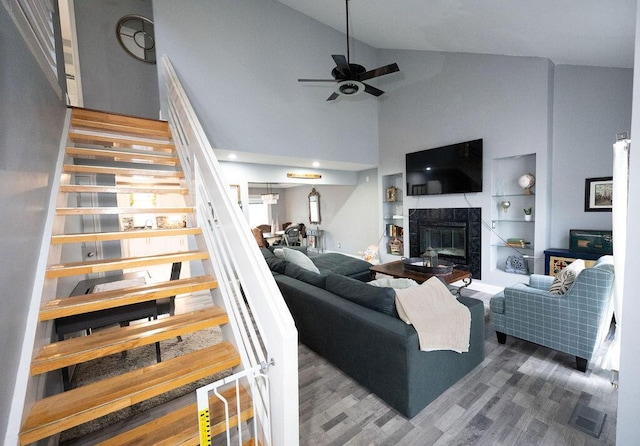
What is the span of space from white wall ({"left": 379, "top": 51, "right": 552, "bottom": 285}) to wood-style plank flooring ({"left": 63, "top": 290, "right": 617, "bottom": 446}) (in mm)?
2200

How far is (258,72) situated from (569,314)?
469 cm

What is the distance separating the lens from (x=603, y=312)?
2051mm

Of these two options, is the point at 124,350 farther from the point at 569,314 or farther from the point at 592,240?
the point at 592,240

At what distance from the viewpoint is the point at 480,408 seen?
6.04ft

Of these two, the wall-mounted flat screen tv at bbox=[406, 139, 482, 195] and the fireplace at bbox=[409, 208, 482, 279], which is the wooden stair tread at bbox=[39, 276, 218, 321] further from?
the wall-mounted flat screen tv at bbox=[406, 139, 482, 195]

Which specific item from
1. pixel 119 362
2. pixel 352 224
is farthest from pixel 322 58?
pixel 119 362

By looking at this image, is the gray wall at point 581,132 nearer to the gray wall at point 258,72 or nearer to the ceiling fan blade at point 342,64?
the ceiling fan blade at point 342,64

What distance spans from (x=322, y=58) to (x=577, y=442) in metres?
5.56

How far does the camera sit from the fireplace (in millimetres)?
4445

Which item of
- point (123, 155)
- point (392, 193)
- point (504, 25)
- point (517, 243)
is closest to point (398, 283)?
point (123, 155)

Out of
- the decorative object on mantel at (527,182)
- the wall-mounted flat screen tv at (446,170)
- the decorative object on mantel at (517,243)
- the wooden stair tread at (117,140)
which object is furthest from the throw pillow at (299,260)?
the decorative object on mantel at (527,182)

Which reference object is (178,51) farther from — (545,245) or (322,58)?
(545,245)

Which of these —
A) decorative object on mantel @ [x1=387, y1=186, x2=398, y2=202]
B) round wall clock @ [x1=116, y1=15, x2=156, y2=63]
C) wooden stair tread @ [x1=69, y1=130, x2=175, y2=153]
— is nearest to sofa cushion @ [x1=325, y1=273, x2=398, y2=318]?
wooden stair tread @ [x1=69, y1=130, x2=175, y2=153]

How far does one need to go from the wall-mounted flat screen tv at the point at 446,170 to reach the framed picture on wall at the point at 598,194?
1.24 metres
